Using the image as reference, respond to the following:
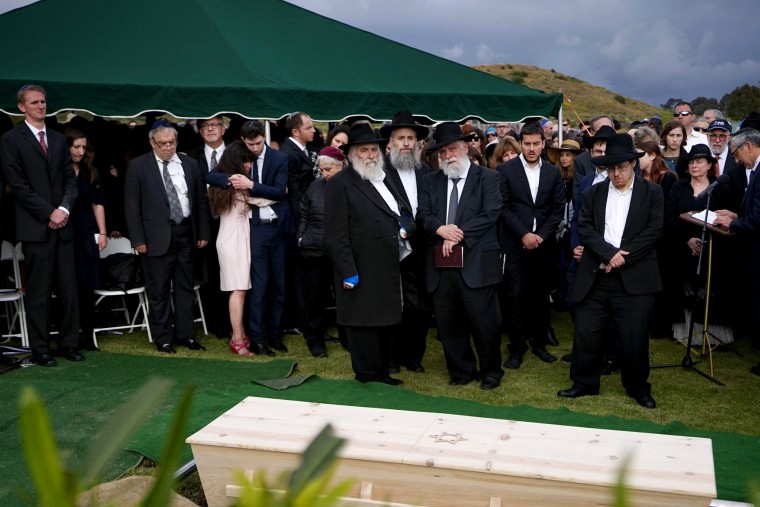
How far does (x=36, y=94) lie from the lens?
Result: 6891 mm

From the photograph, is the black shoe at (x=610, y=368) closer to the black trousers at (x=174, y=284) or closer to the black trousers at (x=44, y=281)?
the black trousers at (x=174, y=284)

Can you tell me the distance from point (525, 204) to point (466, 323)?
49.2 inches

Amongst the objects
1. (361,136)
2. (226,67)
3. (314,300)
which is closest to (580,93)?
(226,67)

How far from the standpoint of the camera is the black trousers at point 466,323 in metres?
6.42

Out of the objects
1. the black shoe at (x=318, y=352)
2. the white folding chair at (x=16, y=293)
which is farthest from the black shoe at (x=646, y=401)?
the white folding chair at (x=16, y=293)

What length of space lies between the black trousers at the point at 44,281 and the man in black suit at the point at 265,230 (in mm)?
1574

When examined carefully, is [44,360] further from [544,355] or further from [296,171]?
[544,355]

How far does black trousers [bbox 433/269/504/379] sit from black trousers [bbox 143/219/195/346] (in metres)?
2.53

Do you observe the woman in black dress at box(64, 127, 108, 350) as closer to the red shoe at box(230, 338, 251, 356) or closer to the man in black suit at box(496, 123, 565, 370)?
the red shoe at box(230, 338, 251, 356)

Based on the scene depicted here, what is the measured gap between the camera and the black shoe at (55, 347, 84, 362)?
23.8 feet

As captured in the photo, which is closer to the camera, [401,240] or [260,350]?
[401,240]

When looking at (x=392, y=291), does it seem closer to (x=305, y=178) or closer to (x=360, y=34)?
(x=305, y=178)

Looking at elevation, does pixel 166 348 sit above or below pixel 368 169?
A: below

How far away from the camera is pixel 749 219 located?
6523 millimetres
